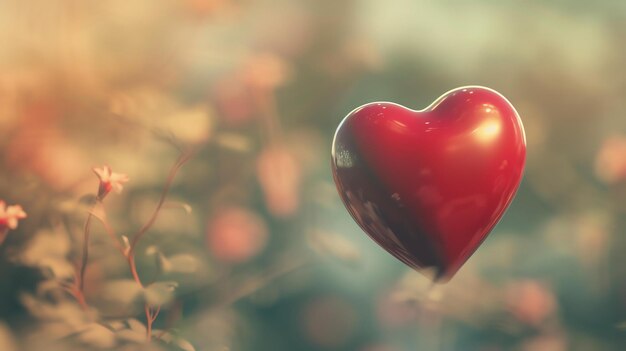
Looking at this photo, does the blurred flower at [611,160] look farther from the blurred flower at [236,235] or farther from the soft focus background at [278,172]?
the blurred flower at [236,235]

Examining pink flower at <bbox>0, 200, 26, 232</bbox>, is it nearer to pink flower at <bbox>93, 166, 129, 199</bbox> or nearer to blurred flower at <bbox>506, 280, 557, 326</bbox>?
pink flower at <bbox>93, 166, 129, 199</bbox>

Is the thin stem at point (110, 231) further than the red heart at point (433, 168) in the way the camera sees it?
Yes

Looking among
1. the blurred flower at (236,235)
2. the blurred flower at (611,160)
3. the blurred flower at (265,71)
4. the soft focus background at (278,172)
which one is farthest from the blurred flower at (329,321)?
the blurred flower at (611,160)

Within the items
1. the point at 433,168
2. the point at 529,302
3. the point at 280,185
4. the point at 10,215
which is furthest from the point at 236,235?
the point at 433,168

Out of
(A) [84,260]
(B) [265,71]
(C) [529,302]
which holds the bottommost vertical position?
(C) [529,302]

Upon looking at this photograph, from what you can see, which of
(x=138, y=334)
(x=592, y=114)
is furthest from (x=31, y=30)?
(x=592, y=114)

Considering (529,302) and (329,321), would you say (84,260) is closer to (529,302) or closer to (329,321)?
(329,321)

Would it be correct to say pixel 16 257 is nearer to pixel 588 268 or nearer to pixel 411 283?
pixel 411 283
